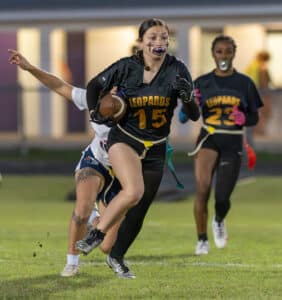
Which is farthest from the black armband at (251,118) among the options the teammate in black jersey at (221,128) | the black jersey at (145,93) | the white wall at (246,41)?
the white wall at (246,41)

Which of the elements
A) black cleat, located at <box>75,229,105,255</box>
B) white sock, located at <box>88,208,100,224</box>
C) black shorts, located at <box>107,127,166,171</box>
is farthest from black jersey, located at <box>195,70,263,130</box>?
black cleat, located at <box>75,229,105,255</box>

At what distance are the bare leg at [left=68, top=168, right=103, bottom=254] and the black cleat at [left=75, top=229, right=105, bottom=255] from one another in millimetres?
636

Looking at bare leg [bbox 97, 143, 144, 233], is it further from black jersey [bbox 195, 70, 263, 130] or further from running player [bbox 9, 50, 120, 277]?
black jersey [bbox 195, 70, 263, 130]

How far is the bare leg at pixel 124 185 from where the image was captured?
9.10 metres

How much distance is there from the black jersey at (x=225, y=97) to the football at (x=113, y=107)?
9.66ft

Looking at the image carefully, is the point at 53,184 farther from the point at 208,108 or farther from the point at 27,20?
the point at 208,108

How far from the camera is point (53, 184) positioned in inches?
867

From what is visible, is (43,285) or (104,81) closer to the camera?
(43,285)

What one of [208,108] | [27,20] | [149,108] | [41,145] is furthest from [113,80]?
[27,20]

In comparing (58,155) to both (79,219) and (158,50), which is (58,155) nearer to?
(79,219)

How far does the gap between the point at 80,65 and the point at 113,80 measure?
20909mm

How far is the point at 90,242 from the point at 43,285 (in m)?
0.47

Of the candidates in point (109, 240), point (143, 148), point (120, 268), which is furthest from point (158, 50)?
point (109, 240)

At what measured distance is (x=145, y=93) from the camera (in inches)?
366
